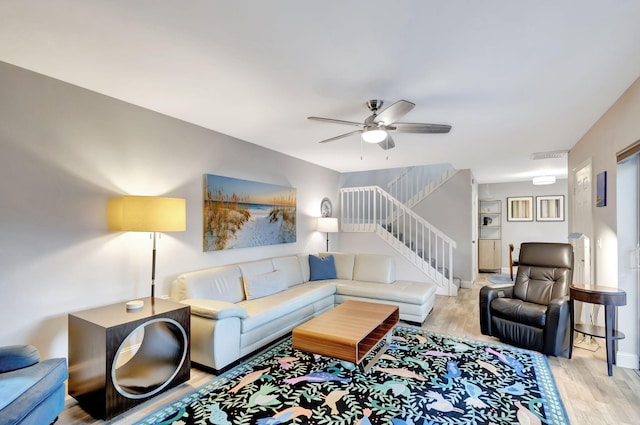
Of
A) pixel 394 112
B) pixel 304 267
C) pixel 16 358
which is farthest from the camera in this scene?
pixel 304 267

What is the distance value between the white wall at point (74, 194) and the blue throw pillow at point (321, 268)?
6.10ft

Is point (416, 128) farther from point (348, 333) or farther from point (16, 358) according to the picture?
point (16, 358)

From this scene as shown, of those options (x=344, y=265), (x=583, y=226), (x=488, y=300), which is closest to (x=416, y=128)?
(x=488, y=300)

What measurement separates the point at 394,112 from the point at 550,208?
7.76 metres

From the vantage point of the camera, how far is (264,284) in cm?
380

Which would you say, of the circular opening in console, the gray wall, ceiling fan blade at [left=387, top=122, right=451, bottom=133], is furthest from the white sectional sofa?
the gray wall

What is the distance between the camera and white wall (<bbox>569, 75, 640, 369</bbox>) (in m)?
Result: 2.63

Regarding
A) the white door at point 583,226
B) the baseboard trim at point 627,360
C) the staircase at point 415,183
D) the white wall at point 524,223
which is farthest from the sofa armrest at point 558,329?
the white wall at point 524,223

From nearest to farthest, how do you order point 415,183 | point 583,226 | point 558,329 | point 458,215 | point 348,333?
1. point 348,333
2. point 558,329
3. point 583,226
4. point 458,215
5. point 415,183

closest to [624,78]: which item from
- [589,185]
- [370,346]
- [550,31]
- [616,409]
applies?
[550,31]

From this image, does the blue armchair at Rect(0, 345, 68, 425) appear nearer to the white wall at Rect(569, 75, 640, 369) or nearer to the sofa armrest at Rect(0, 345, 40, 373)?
the sofa armrest at Rect(0, 345, 40, 373)

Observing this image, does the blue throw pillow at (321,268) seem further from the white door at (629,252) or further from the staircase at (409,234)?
the white door at (629,252)

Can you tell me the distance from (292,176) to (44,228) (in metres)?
3.43

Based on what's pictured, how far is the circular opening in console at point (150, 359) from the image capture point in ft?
7.57
